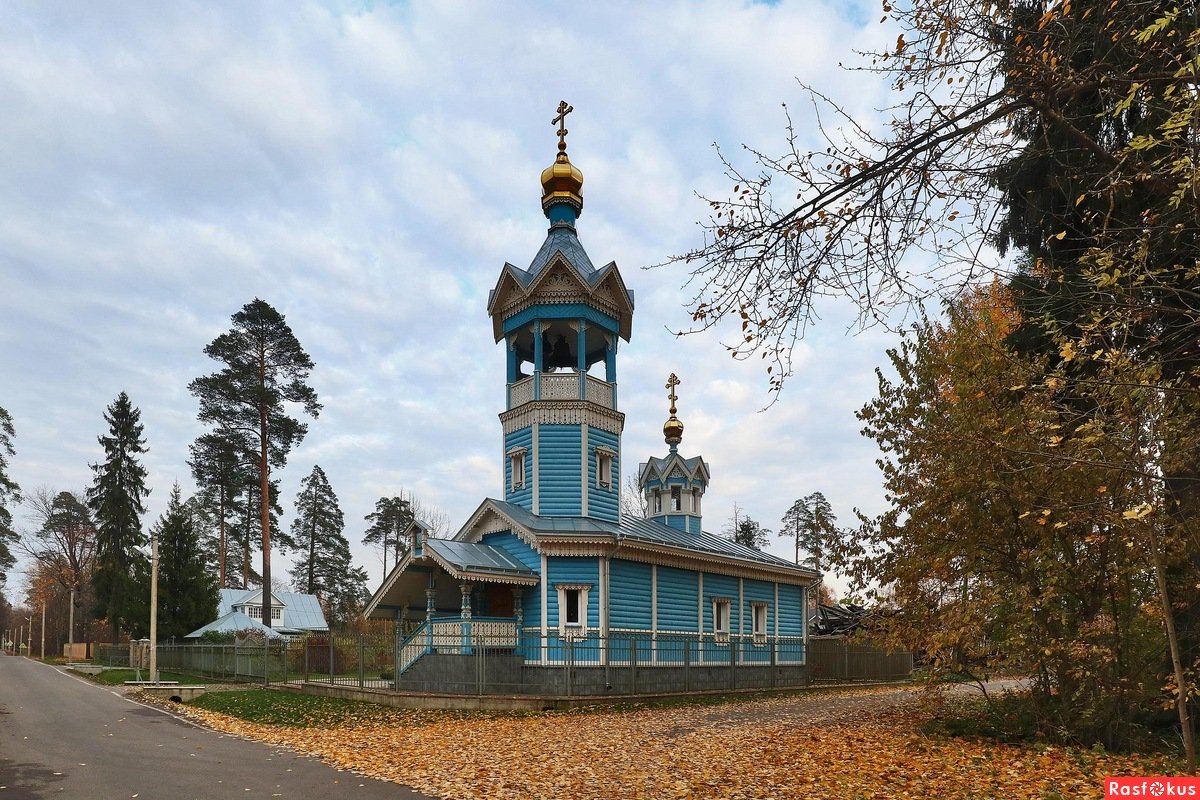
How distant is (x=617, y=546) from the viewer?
21359 millimetres

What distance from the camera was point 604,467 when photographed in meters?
24.4

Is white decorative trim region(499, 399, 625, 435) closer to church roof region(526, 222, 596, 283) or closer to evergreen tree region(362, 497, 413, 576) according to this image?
church roof region(526, 222, 596, 283)

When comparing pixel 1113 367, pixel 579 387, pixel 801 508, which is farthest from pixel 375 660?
pixel 801 508

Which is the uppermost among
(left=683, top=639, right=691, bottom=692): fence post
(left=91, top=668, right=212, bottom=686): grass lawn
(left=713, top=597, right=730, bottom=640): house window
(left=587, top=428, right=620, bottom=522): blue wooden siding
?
(left=587, top=428, right=620, bottom=522): blue wooden siding

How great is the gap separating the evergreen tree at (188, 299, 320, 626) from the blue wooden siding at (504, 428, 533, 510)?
19.3m

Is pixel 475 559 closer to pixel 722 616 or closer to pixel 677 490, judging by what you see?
pixel 722 616

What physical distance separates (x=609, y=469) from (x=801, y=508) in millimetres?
51999

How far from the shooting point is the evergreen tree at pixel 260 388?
39781mm

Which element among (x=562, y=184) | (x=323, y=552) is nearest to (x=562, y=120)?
(x=562, y=184)

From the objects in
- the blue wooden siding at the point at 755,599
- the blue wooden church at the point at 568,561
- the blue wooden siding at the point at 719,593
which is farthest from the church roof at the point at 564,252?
the blue wooden siding at the point at 755,599

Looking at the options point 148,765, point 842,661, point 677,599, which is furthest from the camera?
point 842,661

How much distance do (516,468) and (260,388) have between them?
20306 millimetres

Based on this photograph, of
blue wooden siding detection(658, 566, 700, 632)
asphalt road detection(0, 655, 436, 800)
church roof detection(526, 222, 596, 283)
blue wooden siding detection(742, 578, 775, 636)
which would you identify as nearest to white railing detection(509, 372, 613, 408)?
church roof detection(526, 222, 596, 283)

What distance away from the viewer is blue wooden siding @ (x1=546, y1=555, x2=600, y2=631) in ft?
70.1
